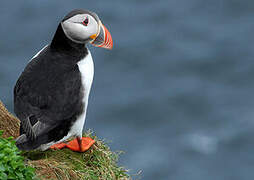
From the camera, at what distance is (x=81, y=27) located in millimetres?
6883

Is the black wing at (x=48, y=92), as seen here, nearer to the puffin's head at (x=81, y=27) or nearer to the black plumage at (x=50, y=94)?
the black plumage at (x=50, y=94)

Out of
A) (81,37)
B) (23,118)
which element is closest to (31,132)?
(23,118)

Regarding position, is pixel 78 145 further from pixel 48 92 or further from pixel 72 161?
pixel 48 92

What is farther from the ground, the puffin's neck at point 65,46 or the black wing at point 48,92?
the puffin's neck at point 65,46

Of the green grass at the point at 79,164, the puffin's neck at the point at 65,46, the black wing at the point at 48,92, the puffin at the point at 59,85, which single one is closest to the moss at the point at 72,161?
the green grass at the point at 79,164

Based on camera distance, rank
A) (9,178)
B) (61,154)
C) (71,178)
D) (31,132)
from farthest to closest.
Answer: (61,154) → (71,178) → (31,132) → (9,178)

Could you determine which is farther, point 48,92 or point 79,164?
point 79,164

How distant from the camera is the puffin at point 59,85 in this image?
6711mm

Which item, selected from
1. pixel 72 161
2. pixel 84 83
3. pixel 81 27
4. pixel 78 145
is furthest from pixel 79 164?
pixel 81 27

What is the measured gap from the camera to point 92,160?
7789 mm

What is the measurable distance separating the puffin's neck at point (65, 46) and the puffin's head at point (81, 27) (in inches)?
2.1

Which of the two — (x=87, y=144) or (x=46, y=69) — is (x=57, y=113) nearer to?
(x=46, y=69)

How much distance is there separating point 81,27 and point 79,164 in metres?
1.68

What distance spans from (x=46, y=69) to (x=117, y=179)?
172 centimetres
